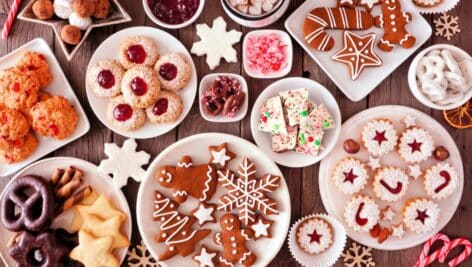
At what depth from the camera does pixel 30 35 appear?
219 centimetres

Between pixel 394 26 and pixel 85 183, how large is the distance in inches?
57.1

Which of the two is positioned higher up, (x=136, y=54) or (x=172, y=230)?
(x=136, y=54)

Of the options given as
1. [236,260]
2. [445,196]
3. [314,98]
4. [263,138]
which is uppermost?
[314,98]

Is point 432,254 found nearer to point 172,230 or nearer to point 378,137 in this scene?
point 378,137

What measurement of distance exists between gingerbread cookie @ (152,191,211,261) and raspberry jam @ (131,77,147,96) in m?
0.42

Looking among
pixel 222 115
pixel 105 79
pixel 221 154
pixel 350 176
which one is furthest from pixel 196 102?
pixel 350 176

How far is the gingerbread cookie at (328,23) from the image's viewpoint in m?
2.09

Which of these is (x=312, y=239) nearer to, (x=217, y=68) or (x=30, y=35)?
(x=217, y=68)

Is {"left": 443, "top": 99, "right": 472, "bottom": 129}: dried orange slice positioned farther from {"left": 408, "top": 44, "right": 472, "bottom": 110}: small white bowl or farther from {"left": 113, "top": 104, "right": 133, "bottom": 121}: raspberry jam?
{"left": 113, "top": 104, "right": 133, "bottom": 121}: raspberry jam

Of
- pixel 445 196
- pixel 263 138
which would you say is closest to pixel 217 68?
pixel 263 138

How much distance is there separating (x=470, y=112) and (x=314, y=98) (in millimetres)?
699

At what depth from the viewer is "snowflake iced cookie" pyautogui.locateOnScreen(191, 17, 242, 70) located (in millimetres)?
2125

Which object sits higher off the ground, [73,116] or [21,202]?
[73,116]

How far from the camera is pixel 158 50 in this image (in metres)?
2.13
